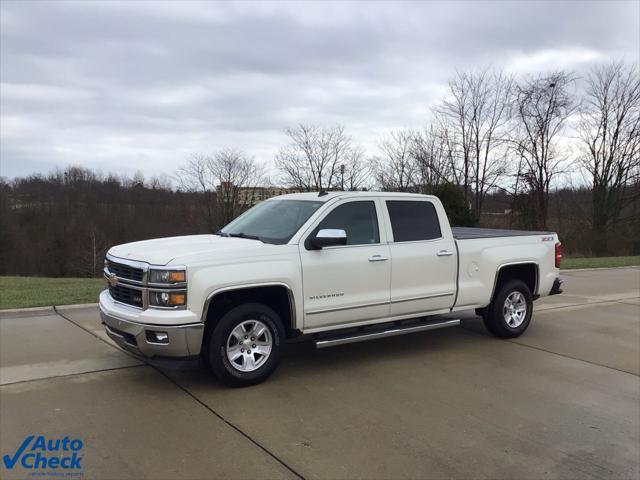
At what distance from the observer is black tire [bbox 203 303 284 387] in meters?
4.79

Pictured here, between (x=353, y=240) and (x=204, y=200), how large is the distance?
124ft

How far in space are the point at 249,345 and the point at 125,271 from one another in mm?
1364

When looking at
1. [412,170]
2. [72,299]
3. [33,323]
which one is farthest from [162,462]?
[412,170]

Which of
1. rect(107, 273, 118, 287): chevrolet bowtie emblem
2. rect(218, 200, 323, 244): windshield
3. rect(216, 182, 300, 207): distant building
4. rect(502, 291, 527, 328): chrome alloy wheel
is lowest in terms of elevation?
rect(502, 291, 527, 328): chrome alloy wheel

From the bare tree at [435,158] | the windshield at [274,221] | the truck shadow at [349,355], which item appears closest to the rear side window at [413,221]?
the windshield at [274,221]

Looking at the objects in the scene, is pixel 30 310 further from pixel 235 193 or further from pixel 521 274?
pixel 235 193

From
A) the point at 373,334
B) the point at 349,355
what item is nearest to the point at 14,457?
the point at 373,334

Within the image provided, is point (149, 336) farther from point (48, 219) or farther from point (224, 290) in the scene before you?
point (48, 219)

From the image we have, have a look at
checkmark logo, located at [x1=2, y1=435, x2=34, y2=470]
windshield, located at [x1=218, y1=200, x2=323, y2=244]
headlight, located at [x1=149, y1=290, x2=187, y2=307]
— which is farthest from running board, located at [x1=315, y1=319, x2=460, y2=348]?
checkmark logo, located at [x1=2, y1=435, x2=34, y2=470]

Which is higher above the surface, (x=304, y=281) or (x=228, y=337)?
(x=304, y=281)

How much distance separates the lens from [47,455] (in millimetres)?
3621

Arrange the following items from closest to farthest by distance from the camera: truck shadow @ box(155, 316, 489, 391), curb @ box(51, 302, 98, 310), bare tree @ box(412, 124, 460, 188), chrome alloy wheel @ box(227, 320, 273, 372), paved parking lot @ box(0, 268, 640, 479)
→ paved parking lot @ box(0, 268, 640, 479) → chrome alloy wheel @ box(227, 320, 273, 372) → truck shadow @ box(155, 316, 489, 391) → curb @ box(51, 302, 98, 310) → bare tree @ box(412, 124, 460, 188)

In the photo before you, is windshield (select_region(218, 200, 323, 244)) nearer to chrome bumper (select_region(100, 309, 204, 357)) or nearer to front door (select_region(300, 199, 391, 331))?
front door (select_region(300, 199, 391, 331))

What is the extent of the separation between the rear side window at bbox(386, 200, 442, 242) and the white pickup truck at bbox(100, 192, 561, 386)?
0.01 metres
